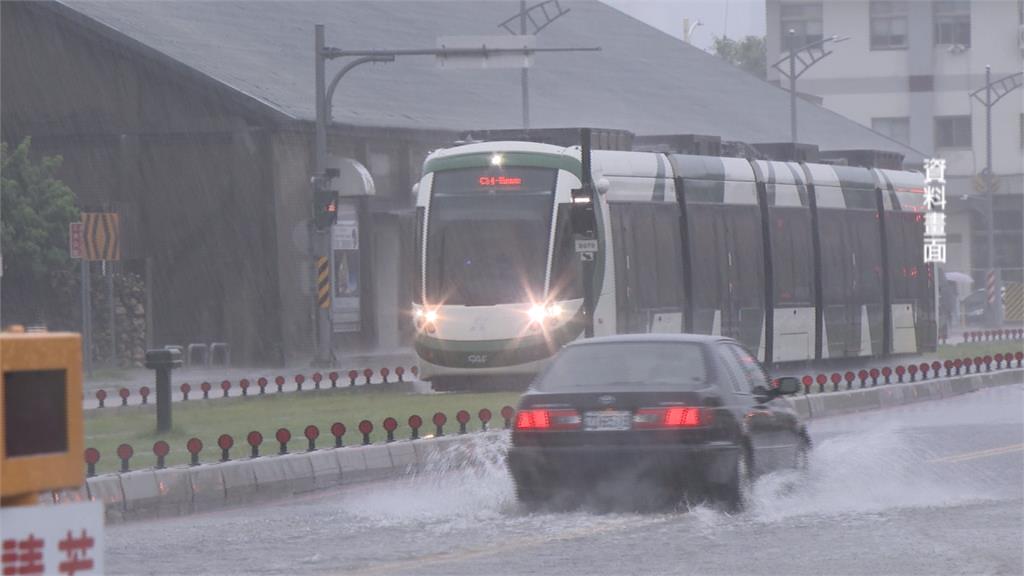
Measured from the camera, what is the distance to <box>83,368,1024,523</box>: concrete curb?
15219 millimetres

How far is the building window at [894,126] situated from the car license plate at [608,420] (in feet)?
263

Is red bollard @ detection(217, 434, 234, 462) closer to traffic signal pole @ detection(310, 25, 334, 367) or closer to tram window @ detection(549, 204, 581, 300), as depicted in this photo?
tram window @ detection(549, 204, 581, 300)

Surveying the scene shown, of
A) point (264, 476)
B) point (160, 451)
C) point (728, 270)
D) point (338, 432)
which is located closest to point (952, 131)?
point (728, 270)

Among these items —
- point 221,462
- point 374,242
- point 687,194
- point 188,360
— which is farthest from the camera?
point 374,242

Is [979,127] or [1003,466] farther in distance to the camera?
[979,127]

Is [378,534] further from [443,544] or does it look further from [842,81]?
[842,81]

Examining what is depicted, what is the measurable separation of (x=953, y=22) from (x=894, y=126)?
553cm

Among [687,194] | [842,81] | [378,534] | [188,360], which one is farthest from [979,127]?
[378,534]

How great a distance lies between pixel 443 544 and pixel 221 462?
489cm

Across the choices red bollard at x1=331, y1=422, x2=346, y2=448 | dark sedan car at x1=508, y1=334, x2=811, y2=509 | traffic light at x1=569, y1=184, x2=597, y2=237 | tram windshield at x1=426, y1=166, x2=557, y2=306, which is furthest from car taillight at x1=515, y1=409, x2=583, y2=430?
tram windshield at x1=426, y1=166, x2=557, y2=306

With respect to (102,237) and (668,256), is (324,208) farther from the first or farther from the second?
(668,256)

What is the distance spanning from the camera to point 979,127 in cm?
9094

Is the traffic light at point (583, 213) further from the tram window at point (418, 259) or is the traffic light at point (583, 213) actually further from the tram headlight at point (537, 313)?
the tram window at point (418, 259)

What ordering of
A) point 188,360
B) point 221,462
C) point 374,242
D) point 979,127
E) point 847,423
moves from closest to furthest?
point 221,462 < point 847,423 < point 188,360 < point 374,242 < point 979,127
